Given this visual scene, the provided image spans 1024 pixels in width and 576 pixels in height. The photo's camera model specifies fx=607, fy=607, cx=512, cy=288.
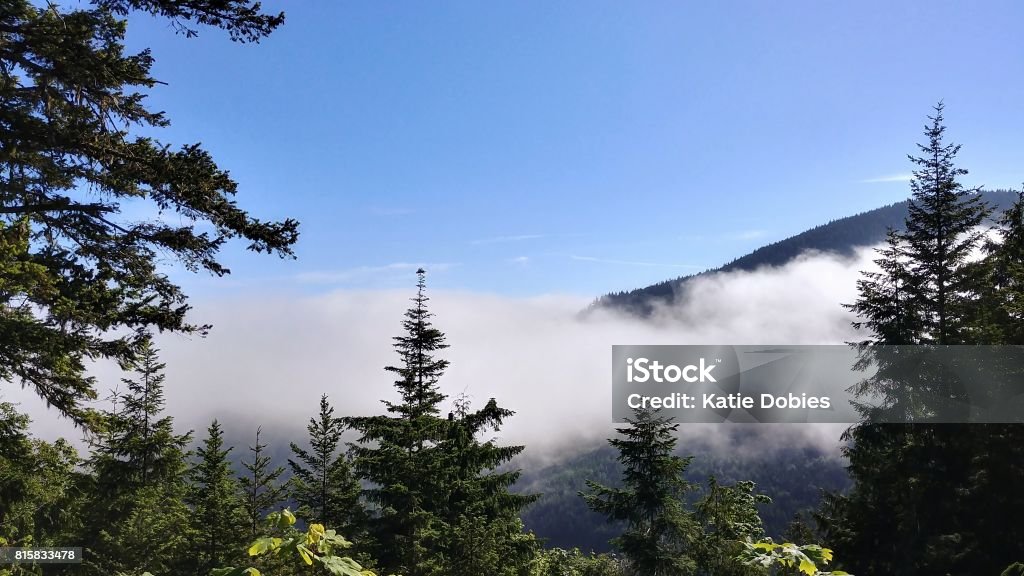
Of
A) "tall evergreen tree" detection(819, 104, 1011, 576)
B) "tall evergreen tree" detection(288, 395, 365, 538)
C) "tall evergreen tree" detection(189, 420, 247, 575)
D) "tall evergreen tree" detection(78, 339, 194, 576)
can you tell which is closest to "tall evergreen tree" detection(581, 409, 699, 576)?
"tall evergreen tree" detection(819, 104, 1011, 576)

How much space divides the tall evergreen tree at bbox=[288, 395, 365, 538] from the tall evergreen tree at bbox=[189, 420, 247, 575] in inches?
138

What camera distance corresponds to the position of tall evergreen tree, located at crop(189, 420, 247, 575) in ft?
80.8

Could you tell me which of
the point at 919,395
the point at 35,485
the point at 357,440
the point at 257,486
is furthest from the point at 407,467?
the point at 919,395

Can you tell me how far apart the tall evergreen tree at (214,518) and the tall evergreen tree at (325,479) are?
3.50 metres

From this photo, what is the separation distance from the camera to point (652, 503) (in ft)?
74.2

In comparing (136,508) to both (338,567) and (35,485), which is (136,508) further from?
(338,567)

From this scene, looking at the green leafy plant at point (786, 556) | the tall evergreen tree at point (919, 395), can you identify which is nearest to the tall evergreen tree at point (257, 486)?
the tall evergreen tree at point (919, 395)

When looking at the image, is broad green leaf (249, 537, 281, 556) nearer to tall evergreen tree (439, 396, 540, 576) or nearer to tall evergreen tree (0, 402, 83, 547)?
tall evergreen tree (0, 402, 83, 547)

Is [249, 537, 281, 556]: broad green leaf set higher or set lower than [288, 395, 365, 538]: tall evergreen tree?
higher

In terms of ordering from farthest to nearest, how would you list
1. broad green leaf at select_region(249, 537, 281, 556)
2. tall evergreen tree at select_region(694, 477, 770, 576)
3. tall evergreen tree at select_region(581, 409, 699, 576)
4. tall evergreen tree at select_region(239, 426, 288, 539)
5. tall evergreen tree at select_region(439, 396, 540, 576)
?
tall evergreen tree at select_region(239, 426, 288, 539) → tall evergreen tree at select_region(439, 396, 540, 576) → tall evergreen tree at select_region(581, 409, 699, 576) → tall evergreen tree at select_region(694, 477, 770, 576) → broad green leaf at select_region(249, 537, 281, 556)

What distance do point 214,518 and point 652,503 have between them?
17.7 m

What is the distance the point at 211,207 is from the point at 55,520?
80.0 ft

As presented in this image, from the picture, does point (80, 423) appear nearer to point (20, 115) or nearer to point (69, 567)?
point (20, 115)

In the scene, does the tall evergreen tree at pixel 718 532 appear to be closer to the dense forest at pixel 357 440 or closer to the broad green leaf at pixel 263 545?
the dense forest at pixel 357 440
